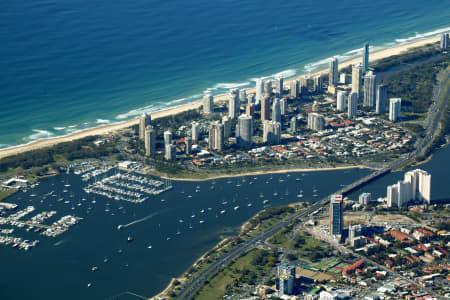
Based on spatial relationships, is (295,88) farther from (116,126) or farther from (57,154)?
(57,154)

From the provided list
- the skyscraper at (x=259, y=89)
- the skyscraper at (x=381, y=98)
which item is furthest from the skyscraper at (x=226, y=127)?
the skyscraper at (x=381, y=98)

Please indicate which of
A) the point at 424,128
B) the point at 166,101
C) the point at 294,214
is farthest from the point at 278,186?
the point at 166,101

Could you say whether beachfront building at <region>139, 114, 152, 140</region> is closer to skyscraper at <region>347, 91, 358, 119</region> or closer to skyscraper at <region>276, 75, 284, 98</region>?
skyscraper at <region>276, 75, 284, 98</region>

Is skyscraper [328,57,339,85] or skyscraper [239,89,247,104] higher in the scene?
skyscraper [328,57,339,85]

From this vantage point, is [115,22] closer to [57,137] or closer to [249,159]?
[57,137]

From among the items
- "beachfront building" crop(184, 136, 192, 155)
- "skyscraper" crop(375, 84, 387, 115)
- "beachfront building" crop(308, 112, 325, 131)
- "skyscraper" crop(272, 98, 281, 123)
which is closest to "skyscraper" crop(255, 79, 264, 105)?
"skyscraper" crop(272, 98, 281, 123)

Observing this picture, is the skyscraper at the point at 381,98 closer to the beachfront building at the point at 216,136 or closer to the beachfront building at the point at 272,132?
the beachfront building at the point at 272,132

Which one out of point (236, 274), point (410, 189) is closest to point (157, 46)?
point (410, 189)
